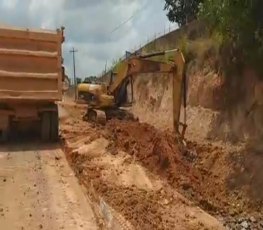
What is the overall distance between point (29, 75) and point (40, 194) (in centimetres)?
484

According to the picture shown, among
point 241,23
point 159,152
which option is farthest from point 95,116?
point 241,23

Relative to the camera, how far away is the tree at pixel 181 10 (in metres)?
26.0

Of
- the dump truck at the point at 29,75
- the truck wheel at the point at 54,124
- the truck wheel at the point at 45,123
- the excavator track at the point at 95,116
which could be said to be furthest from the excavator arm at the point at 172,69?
the truck wheel at the point at 45,123

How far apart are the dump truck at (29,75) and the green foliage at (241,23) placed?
3809 mm

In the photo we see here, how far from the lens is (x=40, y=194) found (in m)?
9.36

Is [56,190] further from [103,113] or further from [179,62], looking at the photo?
[103,113]

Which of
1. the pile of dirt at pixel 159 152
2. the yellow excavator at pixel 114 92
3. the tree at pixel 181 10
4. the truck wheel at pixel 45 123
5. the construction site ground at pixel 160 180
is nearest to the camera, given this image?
the construction site ground at pixel 160 180

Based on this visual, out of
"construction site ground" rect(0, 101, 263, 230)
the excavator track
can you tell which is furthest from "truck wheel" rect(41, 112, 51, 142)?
the excavator track

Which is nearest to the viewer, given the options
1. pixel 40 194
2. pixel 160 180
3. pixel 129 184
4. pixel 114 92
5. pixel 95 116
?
pixel 40 194

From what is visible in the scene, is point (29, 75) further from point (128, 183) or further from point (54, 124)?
point (128, 183)

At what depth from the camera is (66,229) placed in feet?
25.4

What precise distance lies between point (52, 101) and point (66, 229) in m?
6.58

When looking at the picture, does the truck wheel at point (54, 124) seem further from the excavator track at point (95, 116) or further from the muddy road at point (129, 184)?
the excavator track at point (95, 116)

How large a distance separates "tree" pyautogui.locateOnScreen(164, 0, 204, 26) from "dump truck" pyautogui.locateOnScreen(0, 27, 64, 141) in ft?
42.4
